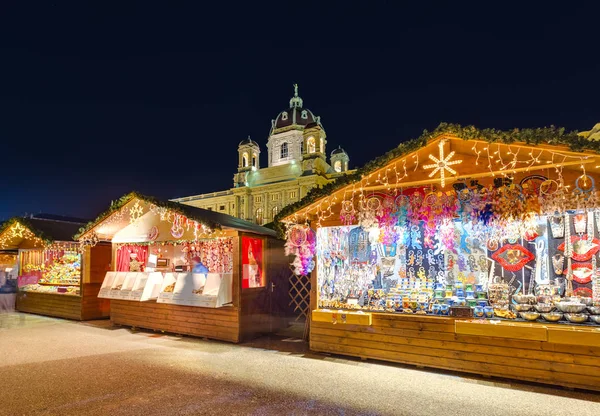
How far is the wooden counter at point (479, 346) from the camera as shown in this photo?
13.0 feet

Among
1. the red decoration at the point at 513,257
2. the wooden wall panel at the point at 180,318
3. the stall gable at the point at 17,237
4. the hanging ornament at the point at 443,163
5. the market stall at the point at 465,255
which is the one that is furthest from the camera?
the stall gable at the point at 17,237

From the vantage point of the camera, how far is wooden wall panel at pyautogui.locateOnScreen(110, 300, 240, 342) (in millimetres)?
6561

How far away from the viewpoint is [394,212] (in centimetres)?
532

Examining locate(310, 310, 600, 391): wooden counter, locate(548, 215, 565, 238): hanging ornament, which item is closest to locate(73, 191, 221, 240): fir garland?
locate(310, 310, 600, 391): wooden counter

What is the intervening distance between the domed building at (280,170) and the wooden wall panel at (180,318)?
31.0 meters

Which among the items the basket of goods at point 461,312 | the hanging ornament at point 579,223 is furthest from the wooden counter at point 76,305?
the hanging ornament at point 579,223

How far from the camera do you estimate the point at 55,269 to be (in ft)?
35.2

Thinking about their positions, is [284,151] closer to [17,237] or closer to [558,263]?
[17,237]

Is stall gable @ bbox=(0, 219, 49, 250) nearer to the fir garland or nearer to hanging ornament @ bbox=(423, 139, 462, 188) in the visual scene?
the fir garland

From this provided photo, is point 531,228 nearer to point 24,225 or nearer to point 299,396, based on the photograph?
point 299,396

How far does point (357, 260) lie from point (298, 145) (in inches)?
1584

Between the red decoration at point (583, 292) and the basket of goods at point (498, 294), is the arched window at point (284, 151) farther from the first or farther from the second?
the red decoration at point (583, 292)

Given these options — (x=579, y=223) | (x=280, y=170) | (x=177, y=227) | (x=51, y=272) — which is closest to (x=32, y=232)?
(x=51, y=272)

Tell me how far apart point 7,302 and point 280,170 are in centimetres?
3244
